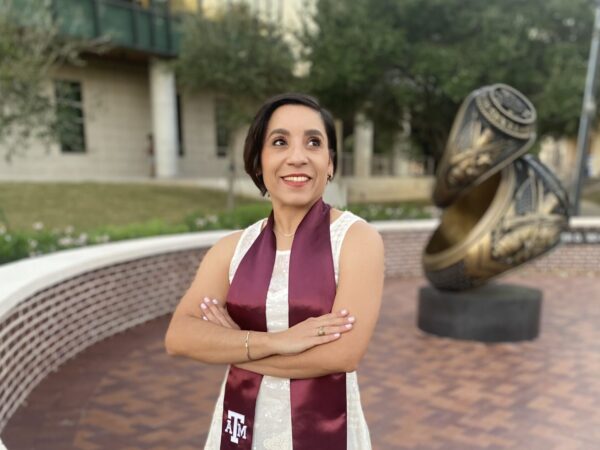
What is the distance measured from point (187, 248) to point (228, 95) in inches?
407

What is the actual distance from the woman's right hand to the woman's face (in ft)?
1.30

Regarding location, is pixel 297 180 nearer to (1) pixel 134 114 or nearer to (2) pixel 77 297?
(2) pixel 77 297

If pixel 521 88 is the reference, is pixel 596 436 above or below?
below

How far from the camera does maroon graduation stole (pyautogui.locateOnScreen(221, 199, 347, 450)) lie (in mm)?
1662

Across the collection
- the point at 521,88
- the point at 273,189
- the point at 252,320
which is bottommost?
the point at 252,320

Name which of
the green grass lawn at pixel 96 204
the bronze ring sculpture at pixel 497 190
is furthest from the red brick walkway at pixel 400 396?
the green grass lawn at pixel 96 204

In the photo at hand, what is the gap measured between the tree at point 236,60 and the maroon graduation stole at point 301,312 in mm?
14106

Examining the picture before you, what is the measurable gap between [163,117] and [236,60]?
6.02 metres

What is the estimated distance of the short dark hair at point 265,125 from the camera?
5.57ft

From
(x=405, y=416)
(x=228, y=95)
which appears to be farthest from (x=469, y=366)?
(x=228, y=95)

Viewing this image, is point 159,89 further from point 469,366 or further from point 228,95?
point 469,366

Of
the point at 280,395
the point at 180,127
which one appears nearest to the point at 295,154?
the point at 280,395

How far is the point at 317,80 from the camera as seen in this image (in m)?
14.2

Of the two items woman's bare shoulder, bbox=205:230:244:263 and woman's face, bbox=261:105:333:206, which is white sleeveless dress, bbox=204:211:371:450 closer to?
woman's bare shoulder, bbox=205:230:244:263
